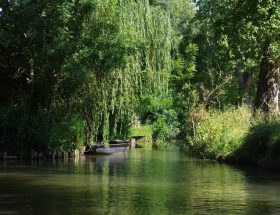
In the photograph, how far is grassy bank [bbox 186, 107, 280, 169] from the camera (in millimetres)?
22516

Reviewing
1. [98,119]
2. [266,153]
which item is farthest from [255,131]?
[98,119]

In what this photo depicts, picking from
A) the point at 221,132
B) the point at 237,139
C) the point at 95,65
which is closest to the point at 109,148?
the point at 95,65

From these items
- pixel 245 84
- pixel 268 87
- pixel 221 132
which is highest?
pixel 245 84

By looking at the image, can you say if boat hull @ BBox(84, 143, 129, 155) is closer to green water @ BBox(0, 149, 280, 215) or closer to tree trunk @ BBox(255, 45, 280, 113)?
green water @ BBox(0, 149, 280, 215)

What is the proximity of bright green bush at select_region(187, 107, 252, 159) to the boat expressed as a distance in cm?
637

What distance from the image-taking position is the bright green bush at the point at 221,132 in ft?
86.1

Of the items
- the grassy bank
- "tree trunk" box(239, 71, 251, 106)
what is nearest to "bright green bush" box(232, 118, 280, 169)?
the grassy bank

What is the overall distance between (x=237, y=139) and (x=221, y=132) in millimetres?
1078

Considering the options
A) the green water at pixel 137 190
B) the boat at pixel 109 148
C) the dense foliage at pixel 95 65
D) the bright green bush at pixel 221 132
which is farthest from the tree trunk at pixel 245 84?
the green water at pixel 137 190

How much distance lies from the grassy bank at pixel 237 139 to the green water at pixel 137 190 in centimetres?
140

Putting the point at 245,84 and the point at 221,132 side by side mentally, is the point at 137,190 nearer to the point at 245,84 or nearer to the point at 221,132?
the point at 221,132

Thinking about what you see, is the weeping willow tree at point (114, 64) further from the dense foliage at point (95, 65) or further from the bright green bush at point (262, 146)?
the bright green bush at point (262, 146)

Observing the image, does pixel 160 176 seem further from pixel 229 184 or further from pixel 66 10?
pixel 66 10

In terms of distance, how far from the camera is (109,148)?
112 ft
